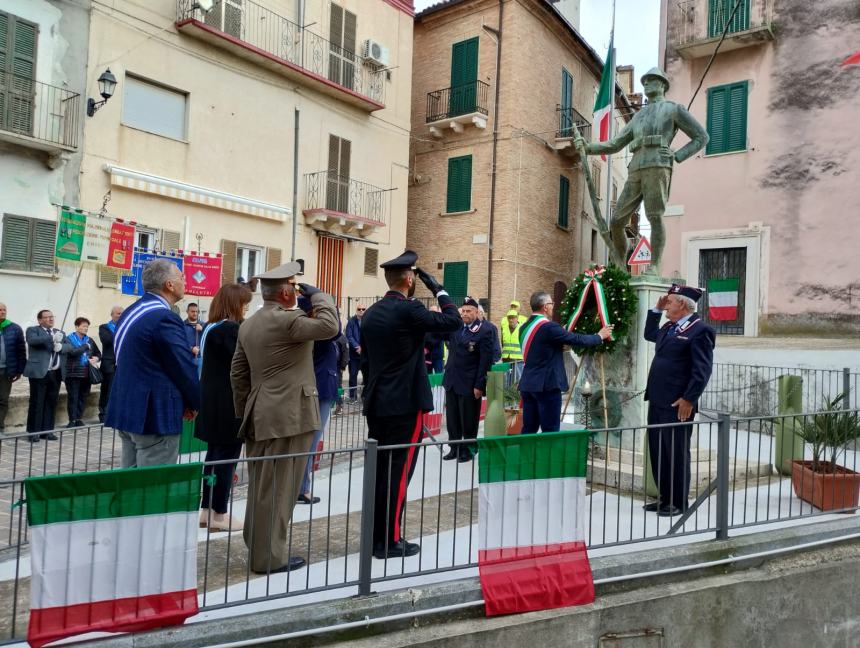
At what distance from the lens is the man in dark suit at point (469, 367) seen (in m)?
8.06

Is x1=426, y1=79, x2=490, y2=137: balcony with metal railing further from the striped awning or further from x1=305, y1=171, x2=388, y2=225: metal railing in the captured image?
the striped awning

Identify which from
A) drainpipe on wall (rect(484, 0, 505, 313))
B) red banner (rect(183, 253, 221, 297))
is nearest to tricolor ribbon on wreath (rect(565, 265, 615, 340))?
red banner (rect(183, 253, 221, 297))

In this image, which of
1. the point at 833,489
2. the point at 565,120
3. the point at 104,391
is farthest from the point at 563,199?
the point at 833,489

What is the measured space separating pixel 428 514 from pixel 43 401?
699cm

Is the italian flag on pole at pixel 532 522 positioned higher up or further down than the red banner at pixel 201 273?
further down

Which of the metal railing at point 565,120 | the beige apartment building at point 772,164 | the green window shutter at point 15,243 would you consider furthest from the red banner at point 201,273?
the metal railing at point 565,120

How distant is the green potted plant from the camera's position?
569 centimetres

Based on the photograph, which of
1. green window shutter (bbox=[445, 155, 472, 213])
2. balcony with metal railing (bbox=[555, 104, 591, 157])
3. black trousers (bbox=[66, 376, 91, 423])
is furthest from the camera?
balcony with metal railing (bbox=[555, 104, 591, 157])

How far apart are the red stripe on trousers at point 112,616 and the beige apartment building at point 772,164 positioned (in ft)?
48.1

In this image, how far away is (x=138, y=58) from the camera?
46.9 ft

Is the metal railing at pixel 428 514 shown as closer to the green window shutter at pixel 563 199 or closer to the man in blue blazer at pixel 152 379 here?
the man in blue blazer at pixel 152 379

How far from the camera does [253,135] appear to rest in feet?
54.5

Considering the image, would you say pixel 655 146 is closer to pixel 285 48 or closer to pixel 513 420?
pixel 513 420

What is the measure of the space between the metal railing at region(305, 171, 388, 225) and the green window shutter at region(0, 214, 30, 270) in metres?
6.71
